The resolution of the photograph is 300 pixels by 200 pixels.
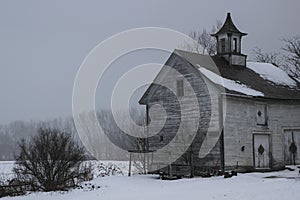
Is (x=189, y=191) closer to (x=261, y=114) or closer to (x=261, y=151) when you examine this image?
(x=261, y=151)

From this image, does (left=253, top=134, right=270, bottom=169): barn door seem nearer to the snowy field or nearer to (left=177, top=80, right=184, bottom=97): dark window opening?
(left=177, top=80, right=184, bottom=97): dark window opening

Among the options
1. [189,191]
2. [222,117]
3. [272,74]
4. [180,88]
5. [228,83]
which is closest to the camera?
[189,191]

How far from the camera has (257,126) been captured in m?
26.3

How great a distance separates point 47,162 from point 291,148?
14.2 meters

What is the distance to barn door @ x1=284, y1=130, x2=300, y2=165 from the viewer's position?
2749cm

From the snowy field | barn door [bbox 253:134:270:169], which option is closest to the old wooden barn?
barn door [bbox 253:134:270:169]

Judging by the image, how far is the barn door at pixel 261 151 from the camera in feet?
85.5

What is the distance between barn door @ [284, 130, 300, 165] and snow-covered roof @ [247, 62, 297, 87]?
140 inches

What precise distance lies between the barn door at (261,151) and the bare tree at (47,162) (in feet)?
32.8

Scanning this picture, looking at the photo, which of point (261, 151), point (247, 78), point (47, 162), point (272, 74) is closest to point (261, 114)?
point (261, 151)

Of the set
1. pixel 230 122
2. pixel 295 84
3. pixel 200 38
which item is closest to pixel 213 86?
pixel 230 122

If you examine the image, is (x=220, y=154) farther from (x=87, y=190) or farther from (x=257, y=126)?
(x=87, y=190)

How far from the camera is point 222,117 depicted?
24.5 metres

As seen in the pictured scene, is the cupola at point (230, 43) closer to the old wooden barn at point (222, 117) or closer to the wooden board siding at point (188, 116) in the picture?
the old wooden barn at point (222, 117)
